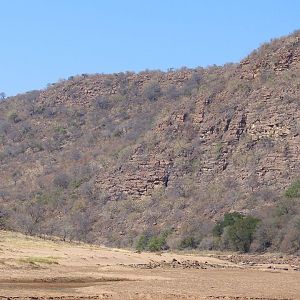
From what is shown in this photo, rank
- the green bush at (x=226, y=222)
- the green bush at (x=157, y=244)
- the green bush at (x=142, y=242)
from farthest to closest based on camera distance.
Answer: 1. the green bush at (x=142, y=242)
2. the green bush at (x=157, y=244)
3. the green bush at (x=226, y=222)

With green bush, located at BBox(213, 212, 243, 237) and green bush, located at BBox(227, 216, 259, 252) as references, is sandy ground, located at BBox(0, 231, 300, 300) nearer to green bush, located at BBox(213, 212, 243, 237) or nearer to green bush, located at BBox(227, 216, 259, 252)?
green bush, located at BBox(227, 216, 259, 252)

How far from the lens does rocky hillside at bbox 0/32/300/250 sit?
224 feet

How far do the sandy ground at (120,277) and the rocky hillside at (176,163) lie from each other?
18094mm

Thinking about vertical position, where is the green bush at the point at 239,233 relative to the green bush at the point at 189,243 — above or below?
above

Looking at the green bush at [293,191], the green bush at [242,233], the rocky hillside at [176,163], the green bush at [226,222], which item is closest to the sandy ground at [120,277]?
the green bush at [242,233]

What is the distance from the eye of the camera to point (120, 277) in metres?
29.3

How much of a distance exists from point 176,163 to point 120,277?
161ft

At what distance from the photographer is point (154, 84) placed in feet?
363

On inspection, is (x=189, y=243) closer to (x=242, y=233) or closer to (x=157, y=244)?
(x=157, y=244)

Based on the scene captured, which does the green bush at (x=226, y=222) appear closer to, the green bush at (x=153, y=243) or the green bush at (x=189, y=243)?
the green bush at (x=189, y=243)

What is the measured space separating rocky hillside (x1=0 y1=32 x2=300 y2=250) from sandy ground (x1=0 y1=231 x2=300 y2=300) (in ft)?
59.4

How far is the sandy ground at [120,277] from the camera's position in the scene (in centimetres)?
2312

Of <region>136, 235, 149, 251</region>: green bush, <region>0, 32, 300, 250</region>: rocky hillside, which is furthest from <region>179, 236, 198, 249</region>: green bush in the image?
<region>136, 235, 149, 251</region>: green bush

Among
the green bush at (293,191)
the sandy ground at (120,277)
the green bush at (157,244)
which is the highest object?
the green bush at (293,191)
